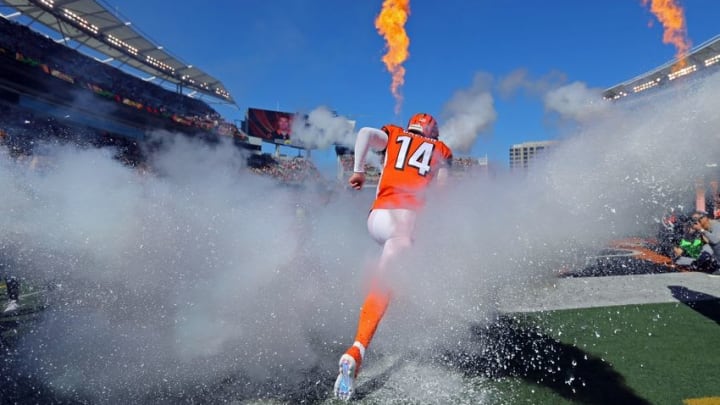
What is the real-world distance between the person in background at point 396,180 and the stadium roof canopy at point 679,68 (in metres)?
19.3

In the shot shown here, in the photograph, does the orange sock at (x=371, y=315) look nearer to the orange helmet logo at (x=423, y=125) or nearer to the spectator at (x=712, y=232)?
the orange helmet logo at (x=423, y=125)

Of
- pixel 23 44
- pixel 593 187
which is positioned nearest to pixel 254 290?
pixel 593 187

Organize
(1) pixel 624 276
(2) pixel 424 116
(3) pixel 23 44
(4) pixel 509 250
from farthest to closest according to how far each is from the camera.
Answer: (3) pixel 23 44 → (1) pixel 624 276 → (4) pixel 509 250 → (2) pixel 424 116

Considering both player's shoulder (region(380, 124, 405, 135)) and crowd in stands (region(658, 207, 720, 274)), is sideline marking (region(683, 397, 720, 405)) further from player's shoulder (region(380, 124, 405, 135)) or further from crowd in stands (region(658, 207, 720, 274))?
crowd in stands (region(658, 207, 720, 274))

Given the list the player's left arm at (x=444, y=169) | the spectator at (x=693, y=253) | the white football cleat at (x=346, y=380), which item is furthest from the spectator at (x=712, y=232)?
the white football cleat at (x=346, y=380)

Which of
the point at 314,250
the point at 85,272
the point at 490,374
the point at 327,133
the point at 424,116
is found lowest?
the point at 490,374

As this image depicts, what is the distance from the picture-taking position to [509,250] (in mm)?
5434

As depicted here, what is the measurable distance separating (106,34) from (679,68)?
3713 centimetres

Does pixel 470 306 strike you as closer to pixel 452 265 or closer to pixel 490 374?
pixel 452 265

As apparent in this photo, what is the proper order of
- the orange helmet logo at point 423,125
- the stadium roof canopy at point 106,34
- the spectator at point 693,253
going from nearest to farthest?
1. the orange helmet logo at point 423,125
2. the spectator at point 693,253
3. the stadium roof canopy at point 106,34

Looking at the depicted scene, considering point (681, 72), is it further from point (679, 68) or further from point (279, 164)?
point (279, 164)

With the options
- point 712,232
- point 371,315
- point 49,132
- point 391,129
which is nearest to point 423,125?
point 391,129

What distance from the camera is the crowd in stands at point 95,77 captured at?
2183 cm

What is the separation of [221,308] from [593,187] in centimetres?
485
